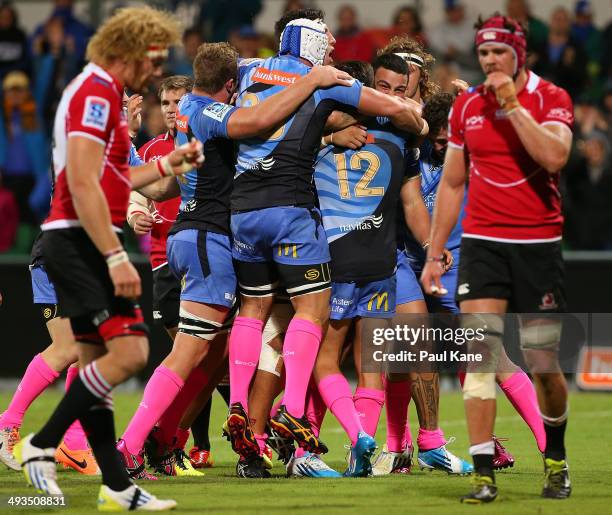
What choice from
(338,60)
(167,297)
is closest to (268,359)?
(167,297)

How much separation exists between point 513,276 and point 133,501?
225cm

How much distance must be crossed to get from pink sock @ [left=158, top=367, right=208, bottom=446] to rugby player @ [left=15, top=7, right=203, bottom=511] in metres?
1.77

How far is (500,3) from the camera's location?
61.2 ft

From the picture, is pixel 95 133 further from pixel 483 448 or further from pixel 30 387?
pixel 30 387

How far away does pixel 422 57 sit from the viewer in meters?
8.62

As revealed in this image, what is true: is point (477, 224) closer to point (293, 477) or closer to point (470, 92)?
point (470, 92)

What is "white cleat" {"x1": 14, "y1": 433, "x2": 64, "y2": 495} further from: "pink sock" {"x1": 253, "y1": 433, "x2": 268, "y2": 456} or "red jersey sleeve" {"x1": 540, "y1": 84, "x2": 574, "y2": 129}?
"red jersey sleeve" {"x1": 540, "y1": 84, "x2": 574, "y2": 129}

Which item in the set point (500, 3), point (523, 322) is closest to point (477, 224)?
point (523, 322)

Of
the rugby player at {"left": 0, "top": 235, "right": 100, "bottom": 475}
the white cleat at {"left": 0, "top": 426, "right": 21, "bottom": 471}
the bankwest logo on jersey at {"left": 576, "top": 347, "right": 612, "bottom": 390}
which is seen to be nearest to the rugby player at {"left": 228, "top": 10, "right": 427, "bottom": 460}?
the rugby player at {"left": 0, "top": 235, "right": 100, "bottom": 475}

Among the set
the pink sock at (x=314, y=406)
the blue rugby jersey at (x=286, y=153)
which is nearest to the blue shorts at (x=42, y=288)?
the blue rugby jersey at (x=286, y=153)

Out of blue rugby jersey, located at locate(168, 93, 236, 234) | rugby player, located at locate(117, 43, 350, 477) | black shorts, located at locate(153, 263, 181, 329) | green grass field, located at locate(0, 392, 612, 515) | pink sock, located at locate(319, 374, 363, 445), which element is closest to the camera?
green grass field, located at locate(0, 392, 612, 515)

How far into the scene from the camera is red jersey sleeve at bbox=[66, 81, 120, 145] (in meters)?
5.96

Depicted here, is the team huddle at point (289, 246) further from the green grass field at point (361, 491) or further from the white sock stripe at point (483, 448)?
the green grass field at point (361, 491)

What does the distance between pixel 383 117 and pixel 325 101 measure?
22.8 inches
